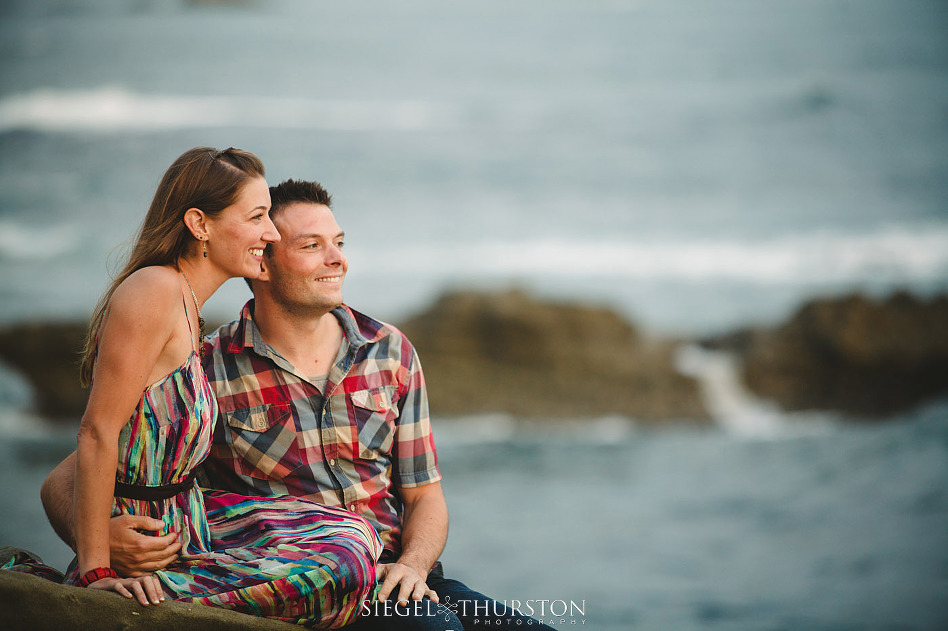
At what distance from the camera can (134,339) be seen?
1.70 m

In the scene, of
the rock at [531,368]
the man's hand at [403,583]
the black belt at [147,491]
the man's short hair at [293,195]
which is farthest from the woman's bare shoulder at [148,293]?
the rock at [531,368]

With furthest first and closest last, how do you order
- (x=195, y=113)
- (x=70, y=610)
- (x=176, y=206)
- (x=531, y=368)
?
(x=195, y=113) → (x=531, y=368) → (x=176, y=206) → (x=70, y=610)

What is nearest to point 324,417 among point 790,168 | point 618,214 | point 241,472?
point 241,472

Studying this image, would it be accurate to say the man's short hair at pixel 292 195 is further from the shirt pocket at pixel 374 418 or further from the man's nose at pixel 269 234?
the shirt pocket at pixel 374 418

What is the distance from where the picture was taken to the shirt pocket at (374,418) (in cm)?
218

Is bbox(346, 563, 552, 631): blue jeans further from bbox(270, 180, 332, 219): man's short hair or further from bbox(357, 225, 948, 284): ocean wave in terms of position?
bbox(357, 225, 948, 284): ocean wave

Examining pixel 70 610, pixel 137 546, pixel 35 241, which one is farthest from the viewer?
pixel 35 241

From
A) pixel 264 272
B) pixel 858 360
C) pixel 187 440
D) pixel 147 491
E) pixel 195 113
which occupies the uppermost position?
pixel 195 113

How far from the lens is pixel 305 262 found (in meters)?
2.15

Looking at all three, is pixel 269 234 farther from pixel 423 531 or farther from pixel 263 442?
pixel 423 531

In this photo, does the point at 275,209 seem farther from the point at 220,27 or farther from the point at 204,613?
the point at 220,27

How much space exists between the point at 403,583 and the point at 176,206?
0.93 metres

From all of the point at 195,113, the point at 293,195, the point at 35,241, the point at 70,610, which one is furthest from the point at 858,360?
the point at 35,241

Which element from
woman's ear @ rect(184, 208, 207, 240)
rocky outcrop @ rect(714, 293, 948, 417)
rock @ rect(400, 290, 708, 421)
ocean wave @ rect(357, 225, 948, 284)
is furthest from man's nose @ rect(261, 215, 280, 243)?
ocean wave @ rect(357, 225, 948, 284)
